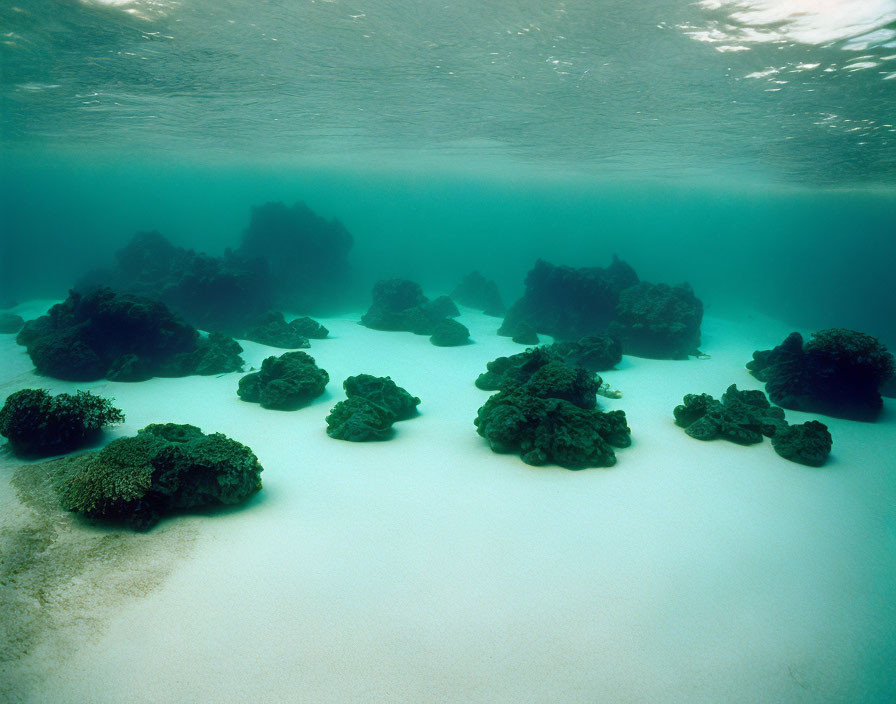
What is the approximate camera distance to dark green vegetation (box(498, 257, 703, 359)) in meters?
16.6

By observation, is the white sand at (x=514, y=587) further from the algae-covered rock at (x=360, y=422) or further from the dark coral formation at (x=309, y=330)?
the dark coral formation at (x=309, y=330)

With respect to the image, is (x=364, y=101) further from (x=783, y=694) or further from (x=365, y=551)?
(x=783, y=694)

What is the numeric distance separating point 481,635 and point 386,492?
2700 mm

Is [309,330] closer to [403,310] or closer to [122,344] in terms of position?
[403,310]

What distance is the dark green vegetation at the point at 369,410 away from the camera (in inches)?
309

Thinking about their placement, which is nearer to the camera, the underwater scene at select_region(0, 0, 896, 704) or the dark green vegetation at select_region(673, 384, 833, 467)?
the underwater scene at select_region(0, 0, 896, 704)

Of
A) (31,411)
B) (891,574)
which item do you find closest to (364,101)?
(31,411)

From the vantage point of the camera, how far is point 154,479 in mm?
4910

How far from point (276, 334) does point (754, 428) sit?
1489cm

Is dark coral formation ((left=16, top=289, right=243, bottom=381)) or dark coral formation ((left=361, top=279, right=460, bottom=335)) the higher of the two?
dark coral formation ((left=16, top=289, right=243, bottom=381))

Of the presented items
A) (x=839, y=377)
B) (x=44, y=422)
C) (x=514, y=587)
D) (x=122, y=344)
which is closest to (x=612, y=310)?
(x=839, y=377)

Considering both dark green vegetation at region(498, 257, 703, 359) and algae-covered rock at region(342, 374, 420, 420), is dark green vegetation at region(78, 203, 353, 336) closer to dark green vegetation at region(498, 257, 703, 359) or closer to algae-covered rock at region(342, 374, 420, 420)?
algae-covered rock at region(342, 374, 420, 420)

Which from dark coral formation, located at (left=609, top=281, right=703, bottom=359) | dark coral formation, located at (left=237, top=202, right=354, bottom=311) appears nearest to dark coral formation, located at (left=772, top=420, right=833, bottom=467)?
dark coral formation, located at (left=609, top=281, right=703, bottom=359)

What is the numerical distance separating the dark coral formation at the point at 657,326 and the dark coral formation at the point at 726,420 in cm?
735
